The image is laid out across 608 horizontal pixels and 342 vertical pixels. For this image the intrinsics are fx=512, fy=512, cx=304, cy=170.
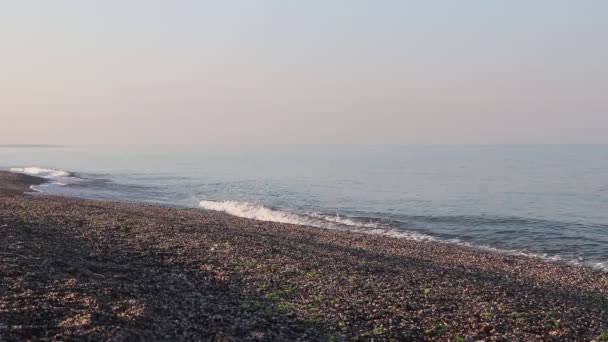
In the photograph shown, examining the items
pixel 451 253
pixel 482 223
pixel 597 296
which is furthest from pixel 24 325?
pixel 482 223

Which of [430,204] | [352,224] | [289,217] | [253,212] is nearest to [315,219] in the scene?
[289,217]

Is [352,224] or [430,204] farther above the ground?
[430,204]

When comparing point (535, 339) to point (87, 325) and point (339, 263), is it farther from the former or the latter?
point (87, 325)

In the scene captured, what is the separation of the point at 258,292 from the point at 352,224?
2404 centimetres

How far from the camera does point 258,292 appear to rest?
13438 mm

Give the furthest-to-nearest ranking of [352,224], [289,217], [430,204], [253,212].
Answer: [430,204], [253,212], [289,217], [352,224]

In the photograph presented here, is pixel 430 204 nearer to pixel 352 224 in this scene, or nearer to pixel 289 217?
pixel 352 224

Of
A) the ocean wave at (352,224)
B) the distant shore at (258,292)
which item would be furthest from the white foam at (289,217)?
the distant shore at (258,292)

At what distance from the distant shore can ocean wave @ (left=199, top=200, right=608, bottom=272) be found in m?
4.38

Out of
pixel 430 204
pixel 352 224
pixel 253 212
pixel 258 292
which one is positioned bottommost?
pixel 253 212

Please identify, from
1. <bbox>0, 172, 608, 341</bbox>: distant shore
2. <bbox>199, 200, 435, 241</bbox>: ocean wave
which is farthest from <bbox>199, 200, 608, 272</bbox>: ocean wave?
<bbox>0, 172, 608, 341</bbox>: distant shore

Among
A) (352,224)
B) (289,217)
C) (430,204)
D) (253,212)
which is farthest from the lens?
(430,204)

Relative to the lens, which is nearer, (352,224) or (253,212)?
(352,224)

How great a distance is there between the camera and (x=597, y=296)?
16703 mm
